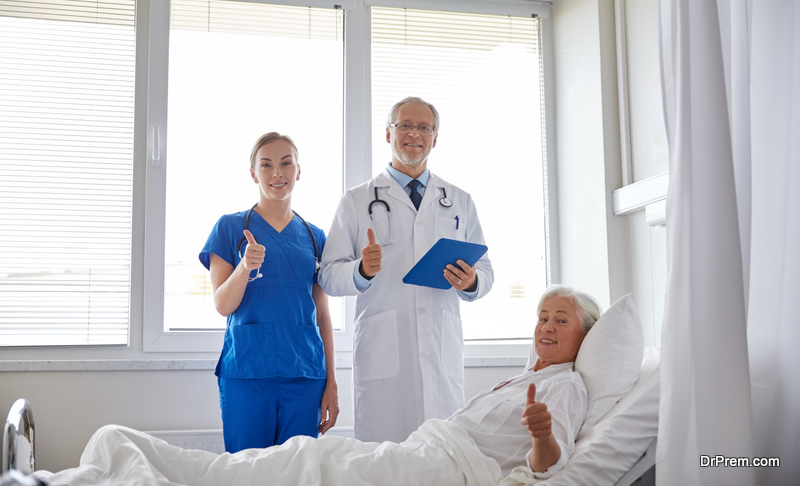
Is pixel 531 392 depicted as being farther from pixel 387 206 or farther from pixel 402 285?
pixel 387 206

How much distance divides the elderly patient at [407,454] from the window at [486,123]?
1.48 metres

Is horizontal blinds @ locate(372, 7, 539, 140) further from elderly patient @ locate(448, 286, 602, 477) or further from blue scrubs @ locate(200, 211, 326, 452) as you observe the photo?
elderly patient @ locate(448, 286, 602, 477)

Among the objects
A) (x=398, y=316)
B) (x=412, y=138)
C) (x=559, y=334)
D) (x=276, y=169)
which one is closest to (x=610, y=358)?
(x=559, y=334)

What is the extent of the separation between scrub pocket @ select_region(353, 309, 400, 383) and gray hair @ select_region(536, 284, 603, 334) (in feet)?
1.85

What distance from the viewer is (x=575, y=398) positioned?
170 centimetres

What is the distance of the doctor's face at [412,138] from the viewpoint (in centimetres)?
243

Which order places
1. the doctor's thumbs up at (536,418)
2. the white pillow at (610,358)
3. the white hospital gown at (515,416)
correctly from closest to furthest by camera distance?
1. the doctor's thumbs up at (536,418)
2. the white hospital gown at (515,416)
3. the white pillow at (610,358)

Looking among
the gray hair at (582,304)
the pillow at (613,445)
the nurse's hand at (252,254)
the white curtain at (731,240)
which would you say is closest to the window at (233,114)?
the nurse's hand at (252,254)

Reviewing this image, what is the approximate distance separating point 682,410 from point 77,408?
239 cm

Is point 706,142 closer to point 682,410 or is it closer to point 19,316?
point 682,410

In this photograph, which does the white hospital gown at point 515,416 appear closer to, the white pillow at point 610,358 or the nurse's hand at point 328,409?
the white pillow at point 610,358

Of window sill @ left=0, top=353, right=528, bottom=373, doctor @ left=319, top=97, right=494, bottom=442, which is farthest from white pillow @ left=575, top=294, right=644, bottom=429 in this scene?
window sill @ left=0, top=353, right=528, bottom=373

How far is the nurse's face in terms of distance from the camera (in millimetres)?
2297

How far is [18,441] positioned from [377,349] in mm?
1164
